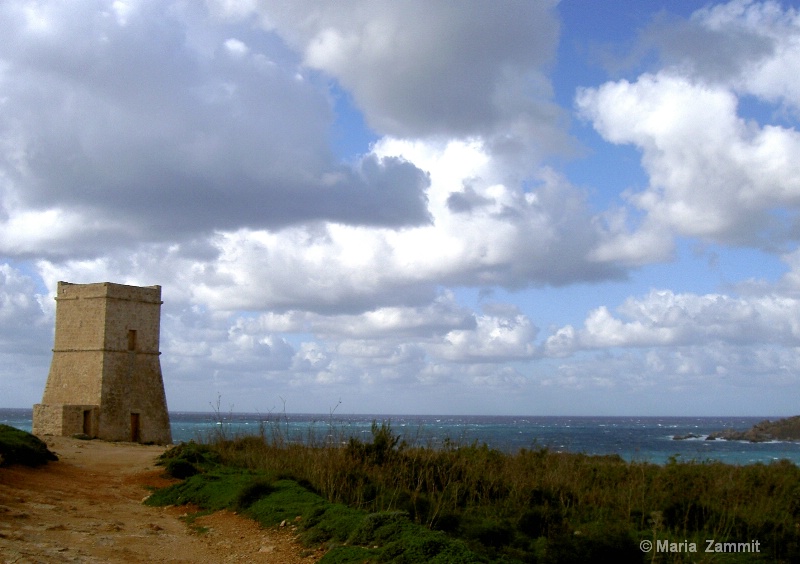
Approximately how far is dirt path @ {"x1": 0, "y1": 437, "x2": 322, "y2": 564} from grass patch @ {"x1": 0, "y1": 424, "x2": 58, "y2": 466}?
32 cm

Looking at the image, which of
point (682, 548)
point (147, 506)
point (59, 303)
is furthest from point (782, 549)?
point (59, 303)

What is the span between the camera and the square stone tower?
2409 centimetres

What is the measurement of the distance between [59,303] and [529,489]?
20304mm

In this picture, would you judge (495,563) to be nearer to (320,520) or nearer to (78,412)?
(320,520)

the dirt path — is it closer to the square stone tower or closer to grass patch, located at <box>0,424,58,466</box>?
grass patch, located at <box>0,424,58,466</box>

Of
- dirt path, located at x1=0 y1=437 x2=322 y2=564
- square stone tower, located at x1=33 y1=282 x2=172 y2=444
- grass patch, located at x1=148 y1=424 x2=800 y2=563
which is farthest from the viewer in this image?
square stone tower, located at x1=33 y1=282 x2=172 y2=444

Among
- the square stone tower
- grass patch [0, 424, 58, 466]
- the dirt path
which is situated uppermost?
the square stone tower

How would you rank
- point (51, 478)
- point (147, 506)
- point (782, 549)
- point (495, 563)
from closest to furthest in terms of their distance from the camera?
1. point (495, 563)
2. point (782, 549)
3. point (147, 506)
4. point (51, 478)

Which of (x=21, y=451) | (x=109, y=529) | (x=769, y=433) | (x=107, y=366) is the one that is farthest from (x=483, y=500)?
(x=769, y=433)

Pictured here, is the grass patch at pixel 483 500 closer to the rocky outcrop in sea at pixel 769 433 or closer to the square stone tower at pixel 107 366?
the square stone tower at pixel 107 366

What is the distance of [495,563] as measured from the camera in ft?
22.2

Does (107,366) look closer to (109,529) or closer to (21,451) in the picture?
(21,451)

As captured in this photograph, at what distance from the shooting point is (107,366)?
2450 centimetres

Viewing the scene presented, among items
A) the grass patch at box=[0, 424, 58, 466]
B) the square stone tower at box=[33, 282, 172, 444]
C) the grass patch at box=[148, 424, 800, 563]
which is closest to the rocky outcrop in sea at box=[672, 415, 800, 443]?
the square stone tower at box=[33, 282, 172, 444]
